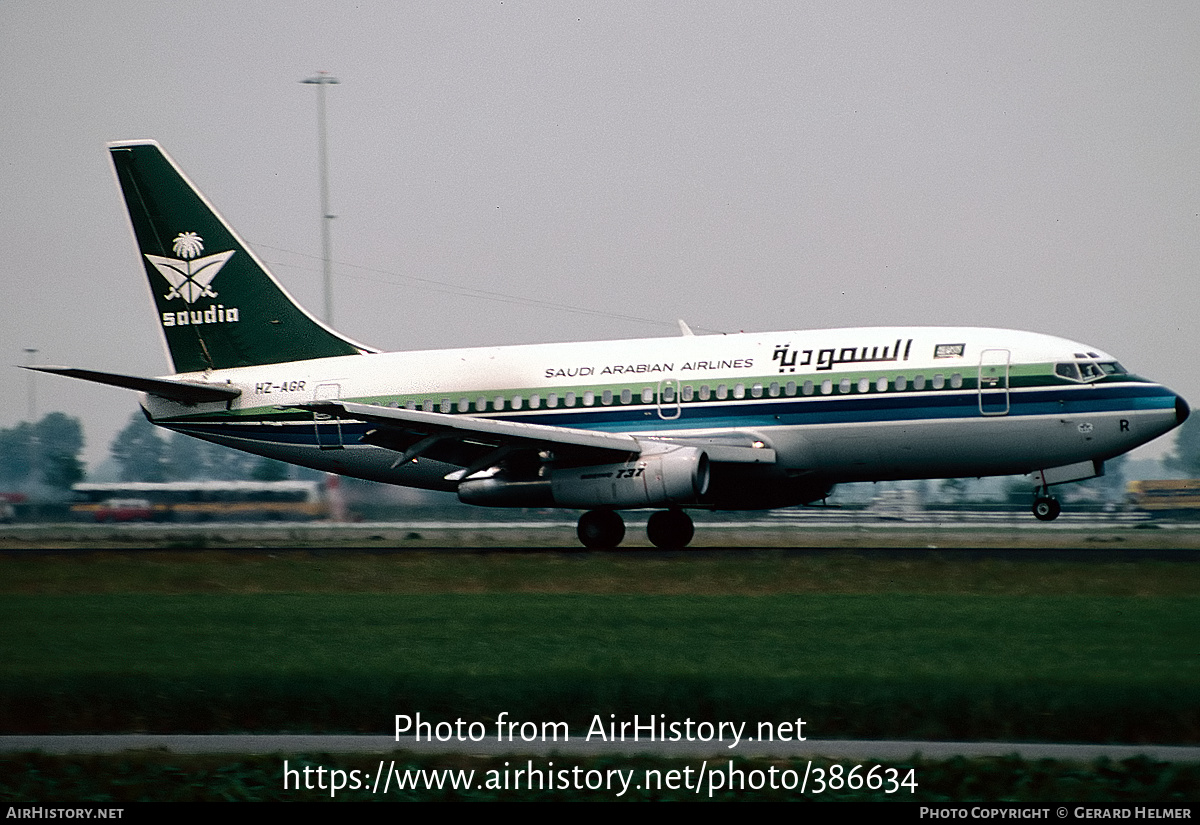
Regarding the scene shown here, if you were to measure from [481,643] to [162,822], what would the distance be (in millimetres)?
7738

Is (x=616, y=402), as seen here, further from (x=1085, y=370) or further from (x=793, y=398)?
(x=1085, y=370)

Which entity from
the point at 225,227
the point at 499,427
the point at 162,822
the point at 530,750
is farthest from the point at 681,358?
the point at 162,822

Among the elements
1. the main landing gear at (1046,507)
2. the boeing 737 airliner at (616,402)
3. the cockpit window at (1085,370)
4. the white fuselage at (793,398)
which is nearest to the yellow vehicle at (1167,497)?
the main landing gear at (1046,507)

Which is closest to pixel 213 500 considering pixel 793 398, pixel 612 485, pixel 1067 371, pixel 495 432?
pixel 495 432

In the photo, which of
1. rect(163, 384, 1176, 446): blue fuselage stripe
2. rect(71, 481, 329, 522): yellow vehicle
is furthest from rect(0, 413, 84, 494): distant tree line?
rect(163, 384, 1176, 446): blue fuselage stripe

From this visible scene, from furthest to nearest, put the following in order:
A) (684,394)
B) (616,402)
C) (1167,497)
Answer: (1167,497) < (616,402) < (684,394)

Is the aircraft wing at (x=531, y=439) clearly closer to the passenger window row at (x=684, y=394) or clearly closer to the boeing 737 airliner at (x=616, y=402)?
the boeing 737 airliner at (x=616, y=402)

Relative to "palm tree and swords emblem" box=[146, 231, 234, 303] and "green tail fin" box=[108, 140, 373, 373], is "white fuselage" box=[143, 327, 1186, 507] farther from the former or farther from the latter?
"palm tree and swords emblem" box=[146, 231, 234, 303]

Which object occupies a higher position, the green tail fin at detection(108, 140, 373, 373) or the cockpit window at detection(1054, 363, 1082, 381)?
the green tail fin at detection(108, 140, 373, 373)

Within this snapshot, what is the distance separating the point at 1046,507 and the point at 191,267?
69.3ft

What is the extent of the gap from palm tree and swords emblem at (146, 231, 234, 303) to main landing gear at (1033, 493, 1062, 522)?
792 inches

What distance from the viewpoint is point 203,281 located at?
36562mm

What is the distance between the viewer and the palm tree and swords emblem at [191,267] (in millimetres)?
36531

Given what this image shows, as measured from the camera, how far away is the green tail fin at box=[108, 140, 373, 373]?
119 feet
